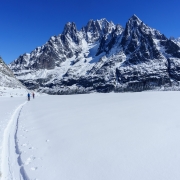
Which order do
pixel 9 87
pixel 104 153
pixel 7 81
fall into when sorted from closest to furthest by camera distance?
pixel 104 153, pixel 9 87, pixel 7 81

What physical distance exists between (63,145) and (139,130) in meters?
3.54

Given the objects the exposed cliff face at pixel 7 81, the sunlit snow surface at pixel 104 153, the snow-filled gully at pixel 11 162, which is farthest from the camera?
the exposed cliff face at pixel 7 81

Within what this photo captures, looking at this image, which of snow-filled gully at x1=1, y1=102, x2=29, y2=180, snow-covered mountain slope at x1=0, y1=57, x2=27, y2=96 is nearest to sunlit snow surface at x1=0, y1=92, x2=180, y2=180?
snow-filled gully at x1=1, y1=102, x2=29, y2=180

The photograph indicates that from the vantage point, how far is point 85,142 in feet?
21.7

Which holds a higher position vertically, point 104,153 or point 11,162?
point 104,153

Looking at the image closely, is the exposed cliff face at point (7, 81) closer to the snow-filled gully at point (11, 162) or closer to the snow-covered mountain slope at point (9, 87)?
the snow-covered mountain slope at point (9, 87)

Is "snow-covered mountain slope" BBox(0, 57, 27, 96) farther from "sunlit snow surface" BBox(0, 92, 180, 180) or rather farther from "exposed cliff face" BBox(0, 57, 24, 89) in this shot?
"sunlit snow surface" BBox(0, 92, 180, 180)

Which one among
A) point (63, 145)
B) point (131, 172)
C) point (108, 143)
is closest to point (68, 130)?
point (63, 145)

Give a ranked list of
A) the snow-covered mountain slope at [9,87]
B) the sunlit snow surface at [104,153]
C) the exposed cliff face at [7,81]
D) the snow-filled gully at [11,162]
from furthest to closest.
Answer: the exposed cliff face at [7,81] → the snow-covered mountain slope at [9,87] → the snow-filled gully at [11,162] → the sunlit snow surface at [104,153]

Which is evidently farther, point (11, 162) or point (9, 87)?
point (9, 87)

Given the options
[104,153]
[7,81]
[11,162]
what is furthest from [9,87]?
[104,153]

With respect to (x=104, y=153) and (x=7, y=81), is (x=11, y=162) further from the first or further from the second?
(x=7, y=81)

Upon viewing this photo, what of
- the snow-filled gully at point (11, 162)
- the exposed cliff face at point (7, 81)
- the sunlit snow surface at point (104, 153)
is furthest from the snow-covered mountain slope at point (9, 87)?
the sunlit snow surface at point (104, 153)

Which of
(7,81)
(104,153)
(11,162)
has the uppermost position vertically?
(7,81)
